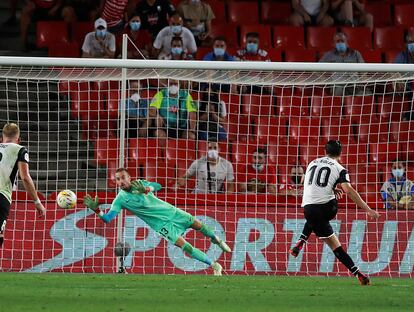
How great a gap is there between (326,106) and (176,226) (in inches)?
170

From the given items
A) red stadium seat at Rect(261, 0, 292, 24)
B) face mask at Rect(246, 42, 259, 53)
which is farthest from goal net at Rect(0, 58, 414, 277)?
red stadium seat at Rect(261, 0, 292, 24)

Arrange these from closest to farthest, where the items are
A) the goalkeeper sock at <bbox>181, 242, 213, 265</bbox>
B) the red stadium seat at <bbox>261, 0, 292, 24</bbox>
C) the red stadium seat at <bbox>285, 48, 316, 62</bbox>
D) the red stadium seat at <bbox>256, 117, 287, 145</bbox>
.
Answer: the goalkeeper sock at <bbox>181, 242, 213, 265</bbox> → the red stadium seat at <bbox>256, 117, 287, 145</bbox> → the red stadium seat at <bbox>285, 48, 316, 62</bbox> → the red stadium seat at <bbox>261, 0, 292, 24</bbox>

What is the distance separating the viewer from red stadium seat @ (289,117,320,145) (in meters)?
19.3

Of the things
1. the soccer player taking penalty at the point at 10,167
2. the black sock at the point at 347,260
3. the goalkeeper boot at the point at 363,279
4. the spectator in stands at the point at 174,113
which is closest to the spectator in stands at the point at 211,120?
the spectator in stands at the point at 174,113

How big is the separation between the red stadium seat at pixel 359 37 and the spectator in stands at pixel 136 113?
238 inches

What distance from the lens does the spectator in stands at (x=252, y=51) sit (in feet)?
71.7

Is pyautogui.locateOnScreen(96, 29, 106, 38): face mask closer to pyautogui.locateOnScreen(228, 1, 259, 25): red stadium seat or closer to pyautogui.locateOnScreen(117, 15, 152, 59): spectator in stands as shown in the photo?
pyautogui.locateOnScreen(117, 15, 152, 59): spectator in stands

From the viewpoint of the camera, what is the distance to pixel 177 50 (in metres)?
21.6

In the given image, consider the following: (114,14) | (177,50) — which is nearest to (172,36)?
(177,50)

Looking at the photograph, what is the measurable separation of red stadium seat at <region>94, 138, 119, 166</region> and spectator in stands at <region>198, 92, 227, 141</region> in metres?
1.38

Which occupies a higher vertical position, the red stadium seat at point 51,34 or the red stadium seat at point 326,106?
the red stadium seat at point 51,34

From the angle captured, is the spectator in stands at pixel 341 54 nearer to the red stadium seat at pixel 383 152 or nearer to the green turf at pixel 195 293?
the red stadium seat at pixel 383 152

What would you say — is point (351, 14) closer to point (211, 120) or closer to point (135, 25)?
point (135, 25)

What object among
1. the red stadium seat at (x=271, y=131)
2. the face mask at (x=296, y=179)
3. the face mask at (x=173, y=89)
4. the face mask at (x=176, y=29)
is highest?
the face mask at (x=176, y=29)
